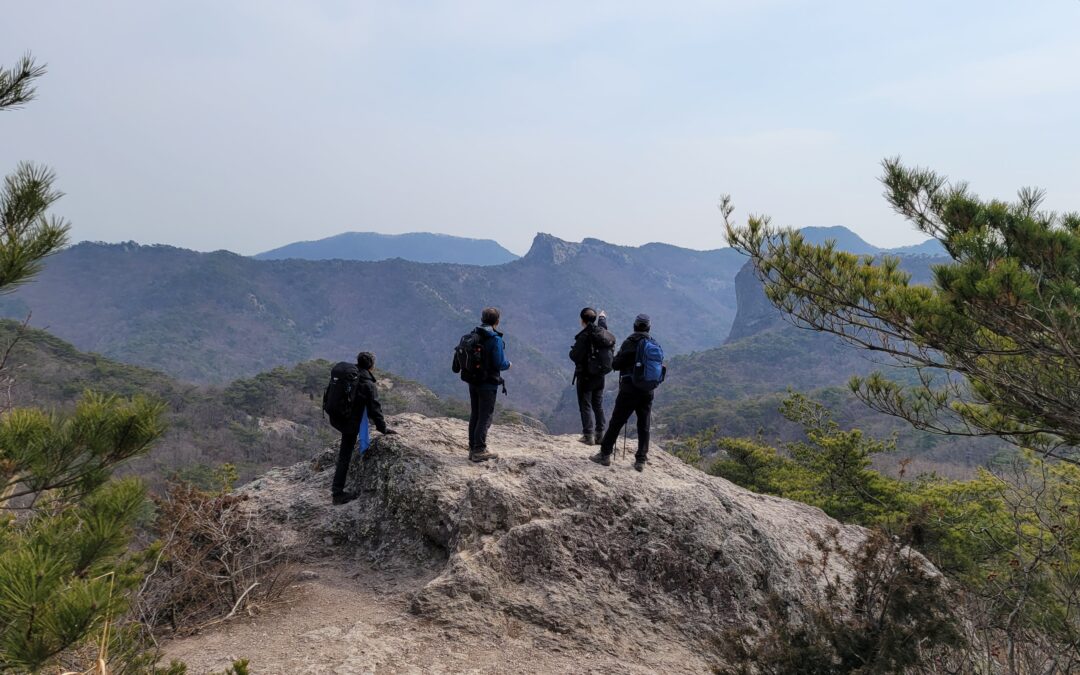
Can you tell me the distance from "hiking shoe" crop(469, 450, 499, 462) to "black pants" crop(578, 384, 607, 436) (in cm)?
114

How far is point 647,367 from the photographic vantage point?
20.1ft

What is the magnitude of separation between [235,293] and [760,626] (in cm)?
17095

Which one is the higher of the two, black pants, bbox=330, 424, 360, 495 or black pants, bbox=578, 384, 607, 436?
black pants, bbox=578, 384, 607, 436

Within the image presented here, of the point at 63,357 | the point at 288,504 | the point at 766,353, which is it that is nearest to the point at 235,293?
the point at 63,357

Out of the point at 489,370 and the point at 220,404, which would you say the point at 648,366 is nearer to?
the point at 489,370

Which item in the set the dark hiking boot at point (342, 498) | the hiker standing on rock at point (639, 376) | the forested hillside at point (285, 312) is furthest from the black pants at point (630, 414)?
the forested hillside at point (285, 312)

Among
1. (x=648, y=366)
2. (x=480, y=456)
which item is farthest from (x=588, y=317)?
(x=480, y=456)

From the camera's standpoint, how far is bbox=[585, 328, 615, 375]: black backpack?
22.6 feet

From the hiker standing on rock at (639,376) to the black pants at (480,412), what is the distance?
1265mm

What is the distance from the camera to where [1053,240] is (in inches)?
205

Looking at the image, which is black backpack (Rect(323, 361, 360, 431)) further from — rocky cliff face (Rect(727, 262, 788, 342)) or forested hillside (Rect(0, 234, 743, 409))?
rocky cliff face (Rect(727, 262, 788, 342))

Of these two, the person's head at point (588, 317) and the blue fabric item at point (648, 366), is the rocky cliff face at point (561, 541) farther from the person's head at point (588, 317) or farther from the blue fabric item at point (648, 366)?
the person's head at point (588, 317)

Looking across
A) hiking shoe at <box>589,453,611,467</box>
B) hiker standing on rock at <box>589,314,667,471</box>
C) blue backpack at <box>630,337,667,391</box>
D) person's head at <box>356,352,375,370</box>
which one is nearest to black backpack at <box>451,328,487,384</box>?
person's head at <box>356,352,375,370</box>

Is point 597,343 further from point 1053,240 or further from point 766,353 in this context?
point 766,353
